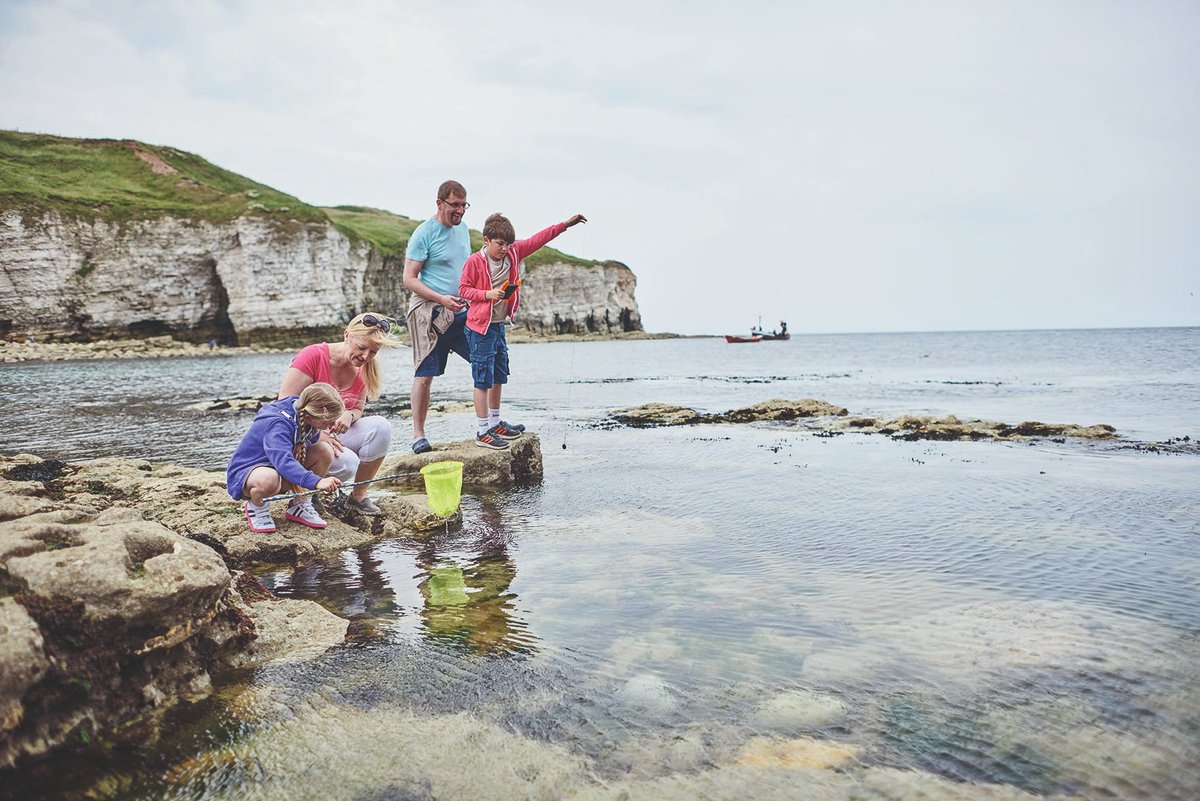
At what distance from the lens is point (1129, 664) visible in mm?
3371

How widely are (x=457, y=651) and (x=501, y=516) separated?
3.17m

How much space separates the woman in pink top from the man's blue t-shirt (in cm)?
198

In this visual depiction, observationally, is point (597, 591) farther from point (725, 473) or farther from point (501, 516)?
point (725, 473)

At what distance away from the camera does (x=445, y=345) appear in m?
8.42

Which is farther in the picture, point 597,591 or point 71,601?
point 597,591

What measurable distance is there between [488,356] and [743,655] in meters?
5.22

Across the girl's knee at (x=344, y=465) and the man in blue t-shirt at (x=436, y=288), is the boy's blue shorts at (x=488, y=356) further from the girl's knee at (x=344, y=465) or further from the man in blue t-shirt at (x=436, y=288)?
the girl's knee at (x=344, y=465)

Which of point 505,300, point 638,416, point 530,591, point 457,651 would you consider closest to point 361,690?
point 457,651

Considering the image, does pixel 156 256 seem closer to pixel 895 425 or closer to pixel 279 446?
pixel 895 425

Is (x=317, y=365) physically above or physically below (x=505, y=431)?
above

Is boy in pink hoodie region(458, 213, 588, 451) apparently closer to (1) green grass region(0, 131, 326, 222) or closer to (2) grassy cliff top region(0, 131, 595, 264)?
(1) green grass region(0, 131, 326, 222)

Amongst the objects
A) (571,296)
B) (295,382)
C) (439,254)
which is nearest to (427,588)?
(295,382)

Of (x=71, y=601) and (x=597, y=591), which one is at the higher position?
(x=71, y=601)

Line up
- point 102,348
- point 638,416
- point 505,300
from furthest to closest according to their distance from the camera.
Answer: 1. point 102,348
2. point 638,416
3. point 505,300
